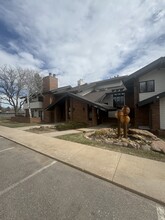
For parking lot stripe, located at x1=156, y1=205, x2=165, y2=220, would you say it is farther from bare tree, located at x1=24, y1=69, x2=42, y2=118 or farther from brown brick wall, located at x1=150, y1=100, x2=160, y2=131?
bare tree, located at x1=24, y1=69, x2=42, y2=118

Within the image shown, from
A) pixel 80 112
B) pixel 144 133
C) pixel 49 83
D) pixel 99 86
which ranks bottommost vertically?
pixel 144 133

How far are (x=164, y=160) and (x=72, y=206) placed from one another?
424cm

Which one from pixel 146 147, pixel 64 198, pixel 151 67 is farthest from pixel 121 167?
pixel 151 67

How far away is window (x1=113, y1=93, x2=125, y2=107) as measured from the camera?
21373mm

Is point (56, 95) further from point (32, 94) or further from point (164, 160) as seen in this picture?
point (164, 160)

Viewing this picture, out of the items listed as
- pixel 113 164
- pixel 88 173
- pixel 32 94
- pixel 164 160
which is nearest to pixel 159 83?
pixel 164 160

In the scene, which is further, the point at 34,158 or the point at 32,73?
the point at 32,73

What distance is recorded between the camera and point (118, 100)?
71.5 feet

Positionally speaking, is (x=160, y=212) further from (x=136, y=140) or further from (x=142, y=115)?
(x=142, y=115)

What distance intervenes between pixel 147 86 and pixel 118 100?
6804mm

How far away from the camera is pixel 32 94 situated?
105ft

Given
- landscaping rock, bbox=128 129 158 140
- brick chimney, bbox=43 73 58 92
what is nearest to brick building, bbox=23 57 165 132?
landscaping rock, bbox=128 129 158 140

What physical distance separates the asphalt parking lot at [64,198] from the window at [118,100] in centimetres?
1770

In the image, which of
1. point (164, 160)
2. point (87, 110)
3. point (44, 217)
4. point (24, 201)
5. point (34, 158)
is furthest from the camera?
point (87, 110)
